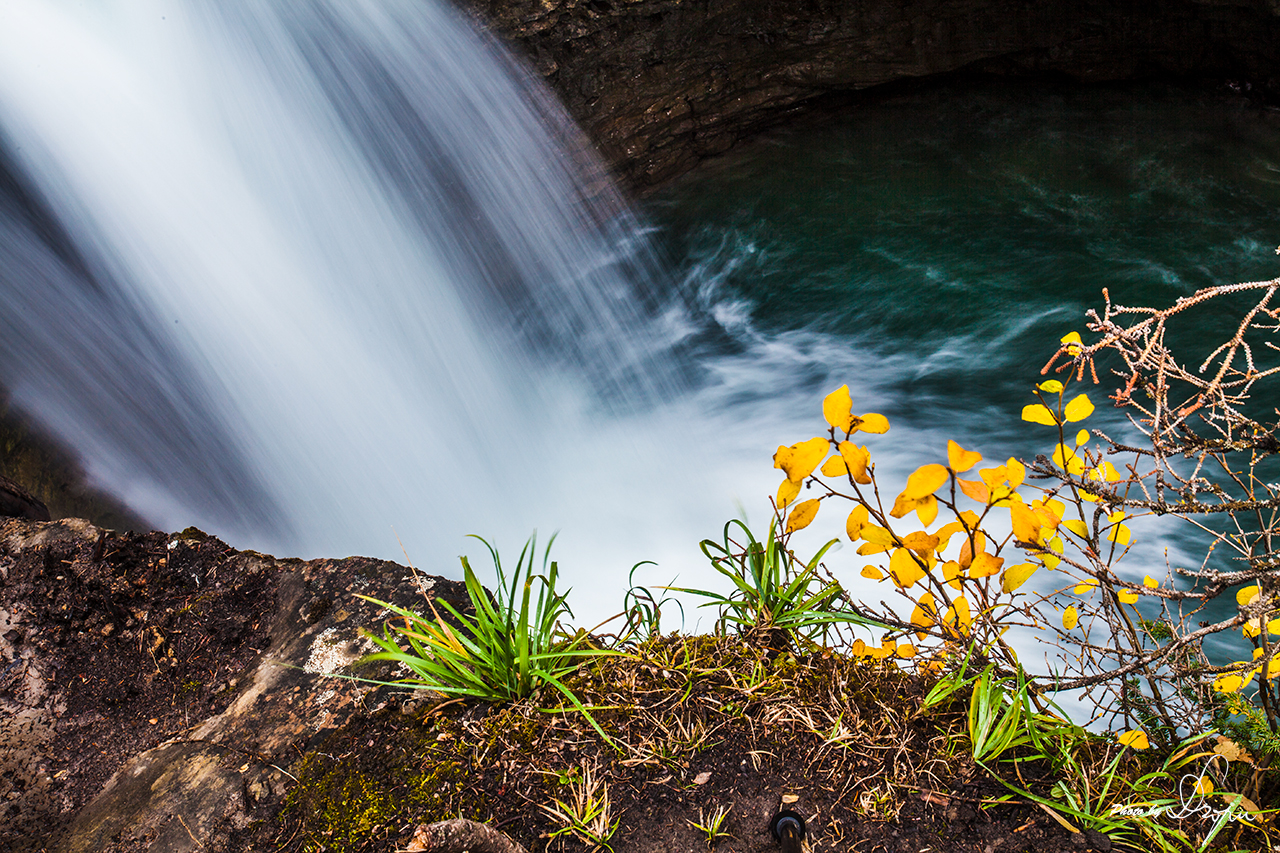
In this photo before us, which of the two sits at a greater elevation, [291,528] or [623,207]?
[623,207]

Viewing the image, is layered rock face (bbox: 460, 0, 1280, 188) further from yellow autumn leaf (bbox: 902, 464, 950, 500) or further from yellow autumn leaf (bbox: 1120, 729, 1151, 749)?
yellow autumn leaf (bbox: 1120, 729, 1151, 749)

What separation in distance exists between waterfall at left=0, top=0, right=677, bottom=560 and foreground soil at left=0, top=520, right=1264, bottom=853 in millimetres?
2281

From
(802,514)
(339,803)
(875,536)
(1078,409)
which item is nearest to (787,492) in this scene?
(802,514)

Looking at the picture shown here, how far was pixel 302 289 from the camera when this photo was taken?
15.4 ft

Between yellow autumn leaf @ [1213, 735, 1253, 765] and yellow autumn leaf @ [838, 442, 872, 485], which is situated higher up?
yellow autumn leaf @ [838, 442, 872, 485]

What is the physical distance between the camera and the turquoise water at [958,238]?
456 cm

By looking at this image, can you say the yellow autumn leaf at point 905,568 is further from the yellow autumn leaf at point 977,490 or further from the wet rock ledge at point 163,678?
the wet rock ledge at point 163,678

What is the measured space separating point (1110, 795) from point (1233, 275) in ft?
15.4

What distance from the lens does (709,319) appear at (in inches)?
219

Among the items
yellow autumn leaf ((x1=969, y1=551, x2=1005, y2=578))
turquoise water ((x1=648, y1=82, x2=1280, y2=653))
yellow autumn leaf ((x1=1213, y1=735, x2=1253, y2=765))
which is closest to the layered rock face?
turquoise water ((x1=648, y1=82, x2=1280, y2=653))

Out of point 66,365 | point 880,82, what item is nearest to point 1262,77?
point 880,82

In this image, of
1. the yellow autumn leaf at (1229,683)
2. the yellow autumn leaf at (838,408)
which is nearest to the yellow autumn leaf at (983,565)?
the yellow autumn leaf at (838,408)

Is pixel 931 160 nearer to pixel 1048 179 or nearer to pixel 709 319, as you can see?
pixel 1048 179

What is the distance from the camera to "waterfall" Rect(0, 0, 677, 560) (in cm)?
391
